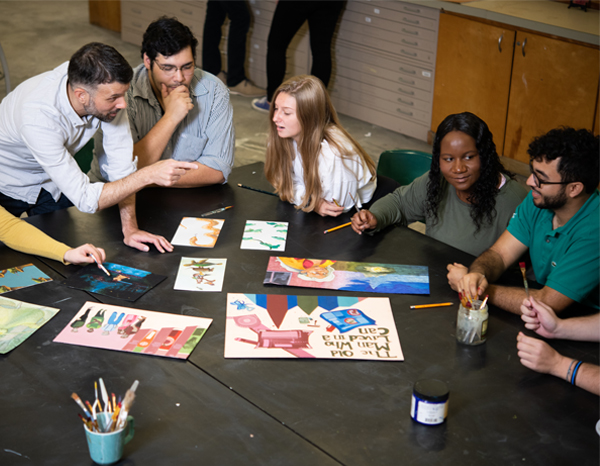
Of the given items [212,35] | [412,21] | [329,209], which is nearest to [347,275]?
[329,209]

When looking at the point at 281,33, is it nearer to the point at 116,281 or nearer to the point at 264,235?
the point at 264,235

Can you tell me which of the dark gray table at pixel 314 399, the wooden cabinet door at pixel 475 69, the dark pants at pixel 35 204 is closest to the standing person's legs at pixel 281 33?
the wooden cabinet door at pixel 475 69

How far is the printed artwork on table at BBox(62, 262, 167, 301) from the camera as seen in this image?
1.87 meters

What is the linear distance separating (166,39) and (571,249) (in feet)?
5.51

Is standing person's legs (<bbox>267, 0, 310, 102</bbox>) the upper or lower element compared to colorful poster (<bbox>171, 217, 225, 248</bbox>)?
upper

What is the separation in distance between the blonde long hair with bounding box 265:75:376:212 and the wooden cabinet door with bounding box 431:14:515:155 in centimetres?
211

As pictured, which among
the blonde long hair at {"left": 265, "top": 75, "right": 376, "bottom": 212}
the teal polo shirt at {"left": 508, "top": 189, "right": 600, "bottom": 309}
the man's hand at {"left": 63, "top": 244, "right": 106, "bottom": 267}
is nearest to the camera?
the teal polo shirt at {"left": 508, "top": 189, "right": 600, "bottom": 309}

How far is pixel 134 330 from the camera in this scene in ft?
5.60

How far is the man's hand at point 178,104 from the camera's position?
8.41ft

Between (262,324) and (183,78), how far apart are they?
50.7 inches

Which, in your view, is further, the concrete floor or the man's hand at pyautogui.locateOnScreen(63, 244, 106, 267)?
the concrete floor

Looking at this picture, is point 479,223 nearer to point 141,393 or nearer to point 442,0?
point 141,393

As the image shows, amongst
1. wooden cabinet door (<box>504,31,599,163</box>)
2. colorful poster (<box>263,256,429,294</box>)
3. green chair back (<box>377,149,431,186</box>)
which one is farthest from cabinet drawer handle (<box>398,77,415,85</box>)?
colorful poster (<box>263,256,429,294</box>)

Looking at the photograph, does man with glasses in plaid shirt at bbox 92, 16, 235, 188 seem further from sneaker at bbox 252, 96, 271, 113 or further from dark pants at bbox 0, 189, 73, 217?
sneaker at bbox 252, 96, 271, 113
